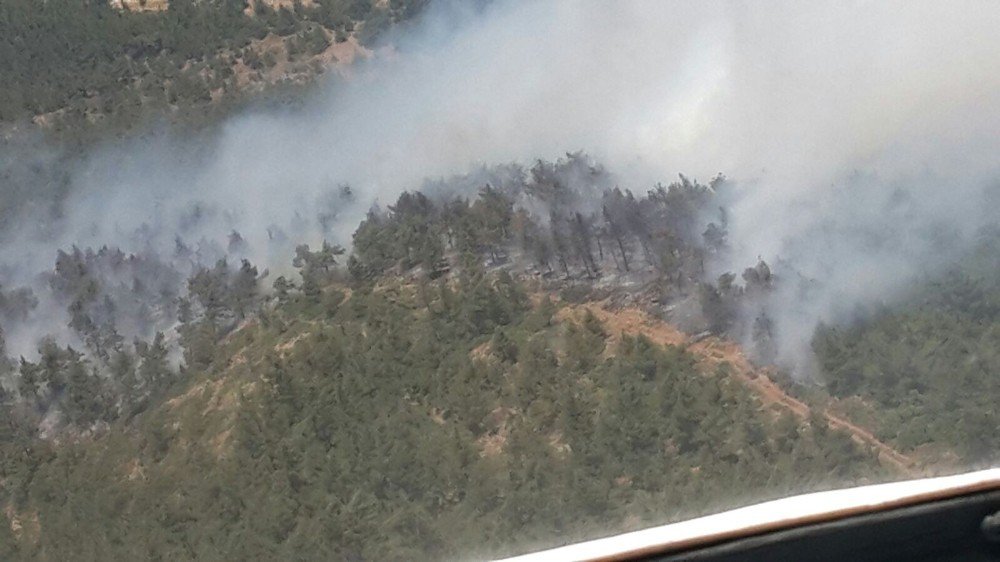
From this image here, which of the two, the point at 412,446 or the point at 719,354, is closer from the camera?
the point at 412,446

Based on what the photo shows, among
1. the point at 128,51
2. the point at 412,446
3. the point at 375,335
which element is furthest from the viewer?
the point at 128,51

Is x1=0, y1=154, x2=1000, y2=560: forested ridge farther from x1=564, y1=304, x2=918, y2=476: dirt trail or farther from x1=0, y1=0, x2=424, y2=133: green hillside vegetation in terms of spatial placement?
x1=0, y1=0, x2=424, y2=133: green hillside vegetation

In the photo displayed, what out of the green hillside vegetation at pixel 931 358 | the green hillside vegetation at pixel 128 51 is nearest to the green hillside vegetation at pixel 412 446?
the green hillside vegetation at pixel 931 358

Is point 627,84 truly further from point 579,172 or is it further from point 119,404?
point 119,404

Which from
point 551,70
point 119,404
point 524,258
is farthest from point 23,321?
point 551,70

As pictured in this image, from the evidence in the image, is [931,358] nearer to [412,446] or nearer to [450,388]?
[450,388]

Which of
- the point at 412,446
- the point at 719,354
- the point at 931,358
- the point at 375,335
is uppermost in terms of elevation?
the point at 375,335

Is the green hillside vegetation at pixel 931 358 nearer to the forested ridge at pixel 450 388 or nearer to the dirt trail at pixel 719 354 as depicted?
the forested ridge at pixel 450 388

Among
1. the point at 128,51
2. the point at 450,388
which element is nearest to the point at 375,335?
the point at 450,388
